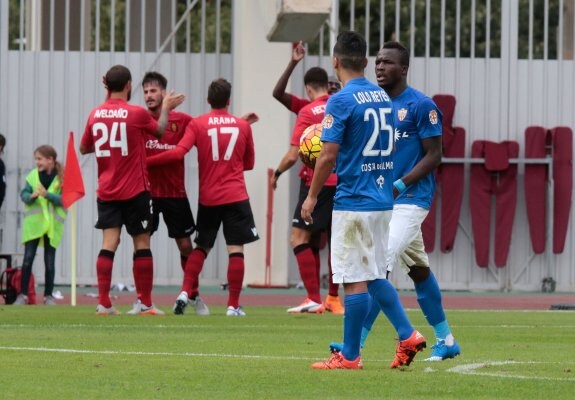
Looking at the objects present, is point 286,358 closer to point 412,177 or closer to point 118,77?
point 412,177

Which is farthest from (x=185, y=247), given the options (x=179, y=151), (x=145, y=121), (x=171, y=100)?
(x=171, y=100)

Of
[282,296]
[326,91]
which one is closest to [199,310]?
[326,91]

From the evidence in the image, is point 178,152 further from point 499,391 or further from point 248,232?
point 499,391

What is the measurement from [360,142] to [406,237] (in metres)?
1.18

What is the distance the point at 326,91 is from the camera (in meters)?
16.2

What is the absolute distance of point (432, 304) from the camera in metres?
10.7

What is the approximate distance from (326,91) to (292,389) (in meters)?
8.26

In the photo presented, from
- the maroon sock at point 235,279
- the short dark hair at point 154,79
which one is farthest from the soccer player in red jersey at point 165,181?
the maroon sock at point 235,279

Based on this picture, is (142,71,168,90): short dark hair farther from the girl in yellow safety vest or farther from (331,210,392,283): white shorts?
(331,210,392,283): white shorts

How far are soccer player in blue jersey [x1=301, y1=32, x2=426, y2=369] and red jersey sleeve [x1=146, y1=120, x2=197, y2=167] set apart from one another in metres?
6.12

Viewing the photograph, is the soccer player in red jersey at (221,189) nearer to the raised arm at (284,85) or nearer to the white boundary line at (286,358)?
the raised arm at (284,85)

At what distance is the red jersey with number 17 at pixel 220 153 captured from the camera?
51.7 ft

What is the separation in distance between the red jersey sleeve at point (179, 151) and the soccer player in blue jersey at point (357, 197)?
20.1ft

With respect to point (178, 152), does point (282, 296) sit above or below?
below
